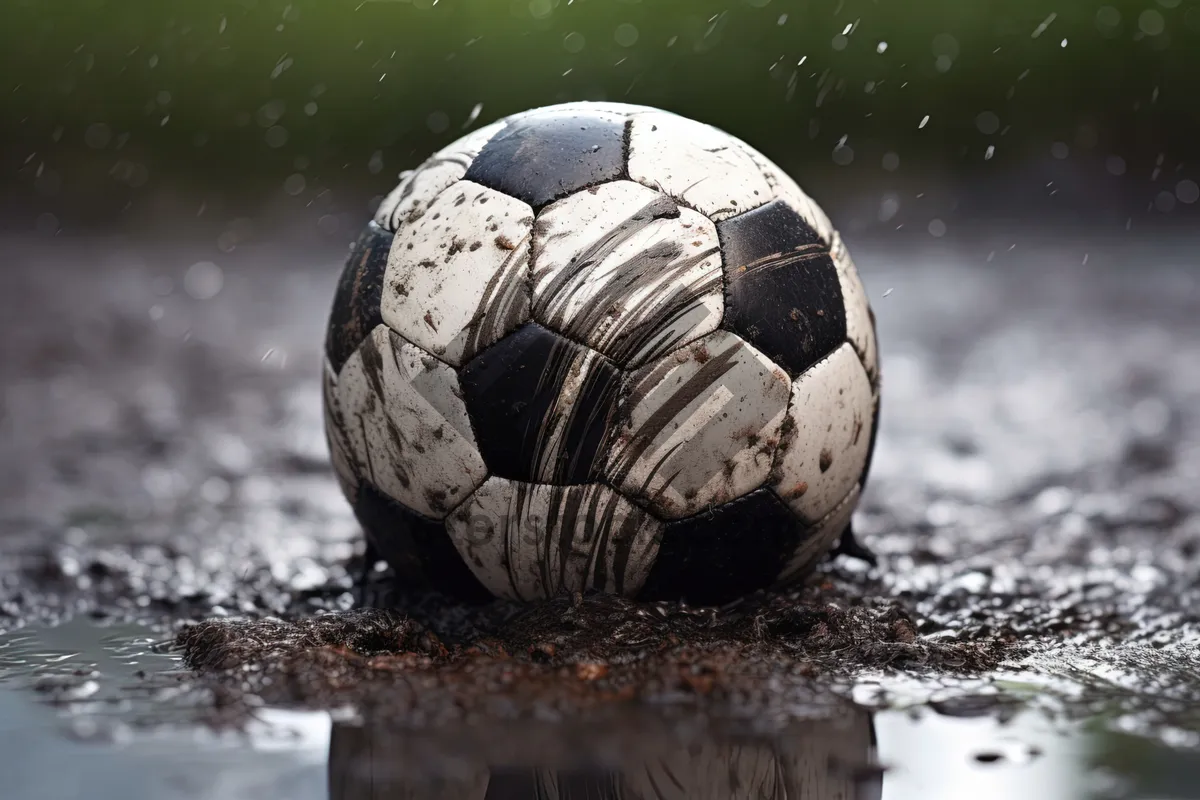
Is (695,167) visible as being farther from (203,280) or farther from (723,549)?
(203,280)

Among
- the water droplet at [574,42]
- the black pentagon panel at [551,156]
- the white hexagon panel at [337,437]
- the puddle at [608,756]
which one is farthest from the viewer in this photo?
the water droplet at [574,42]

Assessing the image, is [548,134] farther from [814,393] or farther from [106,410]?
[106,410]

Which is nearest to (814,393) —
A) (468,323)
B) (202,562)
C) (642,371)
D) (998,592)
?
(642,371)

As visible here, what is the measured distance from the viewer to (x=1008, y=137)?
11.7 metres

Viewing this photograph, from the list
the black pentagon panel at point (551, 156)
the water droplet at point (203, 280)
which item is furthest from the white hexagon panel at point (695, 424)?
the water droplet at point (203, 280)

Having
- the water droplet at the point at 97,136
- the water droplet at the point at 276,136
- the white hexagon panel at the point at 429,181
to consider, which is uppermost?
the water droplet at the point at 276,136

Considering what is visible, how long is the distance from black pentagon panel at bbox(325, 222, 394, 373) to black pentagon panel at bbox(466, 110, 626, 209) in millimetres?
290

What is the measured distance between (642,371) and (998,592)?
149 cm

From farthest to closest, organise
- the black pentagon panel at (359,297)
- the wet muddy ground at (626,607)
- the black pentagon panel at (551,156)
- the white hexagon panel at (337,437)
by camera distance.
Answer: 1. the white hexagon panel at (337,437)
2. the black pentagon panel at (359,297)
3. the black pentagon panel at (551,156)
4. the wet muddy ground at (626,607)

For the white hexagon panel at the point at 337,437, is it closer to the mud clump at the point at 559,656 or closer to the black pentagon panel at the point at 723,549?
the mud clump at the point at 559,656

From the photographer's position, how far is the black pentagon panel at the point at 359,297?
3020 millimetres

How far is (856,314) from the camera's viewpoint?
3121 millimetres

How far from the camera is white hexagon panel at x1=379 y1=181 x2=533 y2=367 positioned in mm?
2824

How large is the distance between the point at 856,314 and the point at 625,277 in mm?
648
